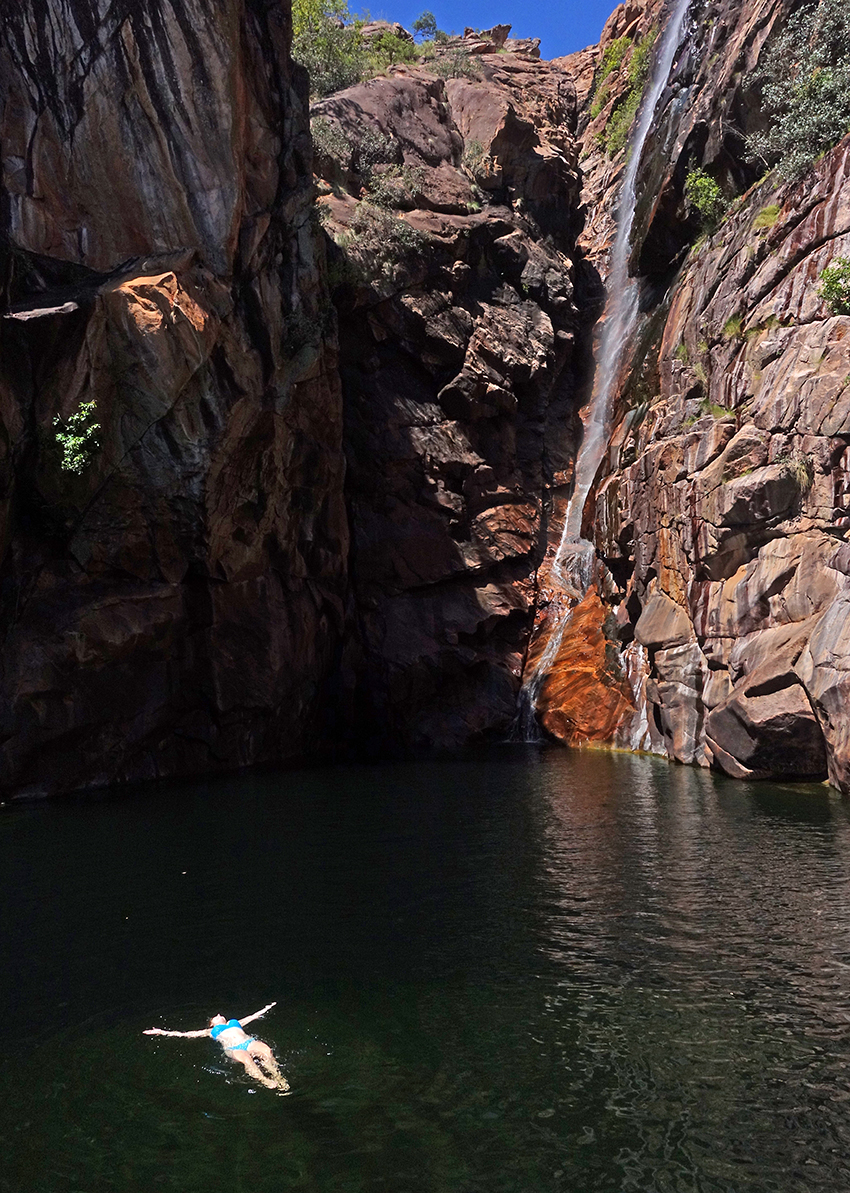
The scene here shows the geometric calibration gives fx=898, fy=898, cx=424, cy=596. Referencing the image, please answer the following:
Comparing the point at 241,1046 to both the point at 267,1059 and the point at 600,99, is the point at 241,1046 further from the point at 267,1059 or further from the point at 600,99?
the point at 600,99

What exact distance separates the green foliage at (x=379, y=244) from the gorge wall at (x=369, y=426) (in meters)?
0.18

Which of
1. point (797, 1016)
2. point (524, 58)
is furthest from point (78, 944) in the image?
point (524, 58)

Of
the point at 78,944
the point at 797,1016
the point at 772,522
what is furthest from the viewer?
the point at 772,522

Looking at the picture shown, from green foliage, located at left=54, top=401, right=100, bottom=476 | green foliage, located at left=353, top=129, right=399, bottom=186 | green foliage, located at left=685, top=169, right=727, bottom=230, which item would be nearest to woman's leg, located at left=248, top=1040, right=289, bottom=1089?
green foliage, located at left=54, top=401, right=100, bottom=476

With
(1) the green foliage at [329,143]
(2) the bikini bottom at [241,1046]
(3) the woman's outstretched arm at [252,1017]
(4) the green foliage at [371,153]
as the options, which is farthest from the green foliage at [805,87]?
(2) the bikini bottom at [241,1046]

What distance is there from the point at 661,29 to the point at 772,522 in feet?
141

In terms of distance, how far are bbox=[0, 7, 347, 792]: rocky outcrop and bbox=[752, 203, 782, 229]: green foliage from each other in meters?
18.2

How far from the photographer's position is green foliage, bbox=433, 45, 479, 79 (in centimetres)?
5591

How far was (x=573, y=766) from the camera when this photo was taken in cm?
3272

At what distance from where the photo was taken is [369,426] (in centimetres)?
4350

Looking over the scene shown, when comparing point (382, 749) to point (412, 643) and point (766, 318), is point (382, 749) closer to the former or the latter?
point (412, 643)

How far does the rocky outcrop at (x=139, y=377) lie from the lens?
26906 millimetres

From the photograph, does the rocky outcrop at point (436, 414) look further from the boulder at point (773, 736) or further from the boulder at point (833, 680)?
the boulder at point (833, 680)

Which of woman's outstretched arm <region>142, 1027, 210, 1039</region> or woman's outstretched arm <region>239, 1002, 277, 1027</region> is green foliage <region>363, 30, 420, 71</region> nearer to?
woman's outstretched arm <region>239, 1002, 277, 1027</region>
